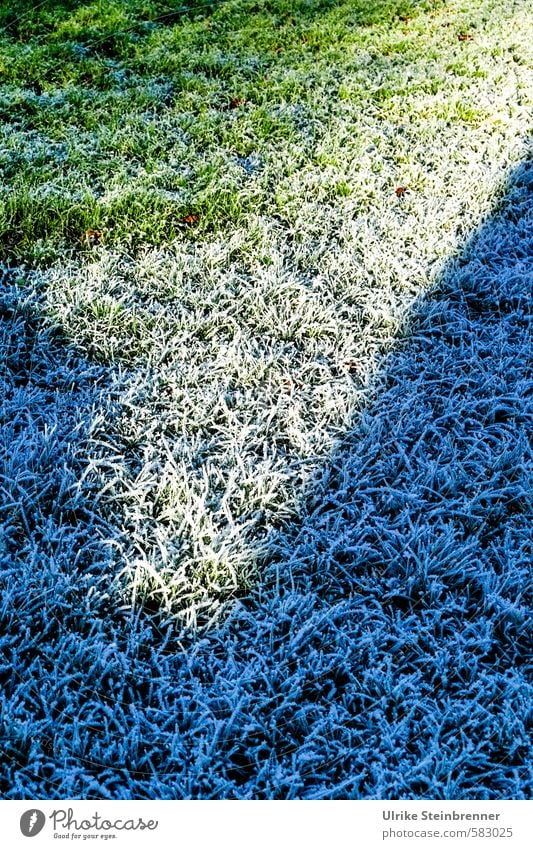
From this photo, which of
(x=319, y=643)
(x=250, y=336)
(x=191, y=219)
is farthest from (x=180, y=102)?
(x=319, y=643)

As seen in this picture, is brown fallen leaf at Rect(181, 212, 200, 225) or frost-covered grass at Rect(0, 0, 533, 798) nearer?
frost-covered grass at Rect(0, 0, 533, 798)

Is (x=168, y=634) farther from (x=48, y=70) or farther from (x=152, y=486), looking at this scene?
(x=48, y=70)

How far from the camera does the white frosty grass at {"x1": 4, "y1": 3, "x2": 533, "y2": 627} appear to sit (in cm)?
237

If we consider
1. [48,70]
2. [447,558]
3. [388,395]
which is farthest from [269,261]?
[48,70]

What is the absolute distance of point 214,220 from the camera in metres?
3.90
